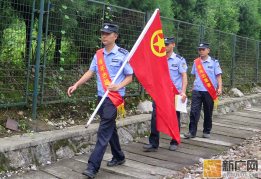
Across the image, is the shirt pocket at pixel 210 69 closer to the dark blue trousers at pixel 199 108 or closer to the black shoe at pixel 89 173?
the dark blue trousers at pixel 199 108

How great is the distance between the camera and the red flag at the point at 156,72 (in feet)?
13.9

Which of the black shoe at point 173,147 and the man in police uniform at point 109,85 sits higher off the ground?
the man in police uniform at point 109,85

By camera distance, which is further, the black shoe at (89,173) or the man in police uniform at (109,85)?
the man in police uniform at (109,85)

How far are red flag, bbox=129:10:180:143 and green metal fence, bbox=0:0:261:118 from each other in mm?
1838

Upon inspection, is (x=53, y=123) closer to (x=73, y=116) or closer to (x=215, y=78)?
(x=73, y=116)

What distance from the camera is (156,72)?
14.4 ft

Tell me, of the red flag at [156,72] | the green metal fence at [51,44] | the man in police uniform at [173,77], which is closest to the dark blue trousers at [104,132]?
the red flag at [156,72]

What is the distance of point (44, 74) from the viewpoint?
5293mm

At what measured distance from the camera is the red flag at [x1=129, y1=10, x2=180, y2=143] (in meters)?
4.22

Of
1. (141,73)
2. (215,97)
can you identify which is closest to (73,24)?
(141,73)

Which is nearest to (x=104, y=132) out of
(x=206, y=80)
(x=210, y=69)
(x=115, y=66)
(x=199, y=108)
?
(x=115, y=66)

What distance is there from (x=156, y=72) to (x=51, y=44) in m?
2.16

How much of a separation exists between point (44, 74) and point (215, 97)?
3409 mm

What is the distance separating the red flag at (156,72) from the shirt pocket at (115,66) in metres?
0.18
